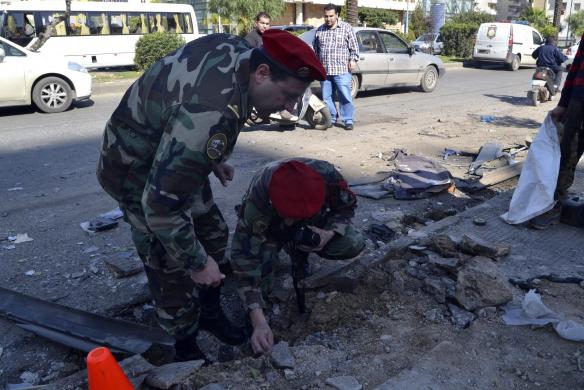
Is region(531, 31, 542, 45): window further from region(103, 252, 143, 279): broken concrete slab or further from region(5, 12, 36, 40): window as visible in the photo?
region(103, 252, 143, 279): broken concrete slab

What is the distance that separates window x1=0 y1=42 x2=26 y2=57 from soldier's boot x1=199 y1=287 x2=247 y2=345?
8587 millimetres

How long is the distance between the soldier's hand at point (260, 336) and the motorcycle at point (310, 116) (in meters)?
5.35

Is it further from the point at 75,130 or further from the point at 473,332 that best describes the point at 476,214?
the point at 75,130

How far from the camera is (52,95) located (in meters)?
9.70

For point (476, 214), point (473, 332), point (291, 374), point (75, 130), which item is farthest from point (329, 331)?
point (75, 130)

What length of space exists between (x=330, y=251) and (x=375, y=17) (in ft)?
133

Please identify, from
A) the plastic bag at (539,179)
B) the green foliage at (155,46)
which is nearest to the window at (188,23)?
the green foliage at (155,46)

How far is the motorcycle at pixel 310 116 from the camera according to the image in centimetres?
786

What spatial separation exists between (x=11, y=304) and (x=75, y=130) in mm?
5566

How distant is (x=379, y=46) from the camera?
11.9 m

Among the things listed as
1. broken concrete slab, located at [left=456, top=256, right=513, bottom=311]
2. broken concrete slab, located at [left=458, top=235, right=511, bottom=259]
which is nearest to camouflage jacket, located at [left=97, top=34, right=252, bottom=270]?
broken concrete slab, located at [left=456, top=256, right=513, bottom=311]

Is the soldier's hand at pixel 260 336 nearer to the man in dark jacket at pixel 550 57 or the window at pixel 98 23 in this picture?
the man in dark jacket at pixel 550 57

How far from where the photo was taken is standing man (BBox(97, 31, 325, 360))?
1.79 m

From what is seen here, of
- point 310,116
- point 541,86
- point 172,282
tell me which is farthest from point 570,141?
point 541,86
